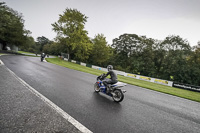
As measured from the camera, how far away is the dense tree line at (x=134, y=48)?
27.7 meters

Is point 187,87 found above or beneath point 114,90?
beneath

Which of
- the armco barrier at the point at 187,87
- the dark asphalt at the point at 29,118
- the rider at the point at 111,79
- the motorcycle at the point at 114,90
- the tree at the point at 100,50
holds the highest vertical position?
the tree at the point at 100,50

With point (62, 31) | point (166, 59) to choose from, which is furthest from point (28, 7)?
point (166, 59)

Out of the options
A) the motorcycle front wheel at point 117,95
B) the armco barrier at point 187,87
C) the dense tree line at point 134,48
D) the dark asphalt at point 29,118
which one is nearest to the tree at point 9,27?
the dense tree line at point 134,48

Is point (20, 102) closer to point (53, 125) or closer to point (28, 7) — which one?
point (53, 125)

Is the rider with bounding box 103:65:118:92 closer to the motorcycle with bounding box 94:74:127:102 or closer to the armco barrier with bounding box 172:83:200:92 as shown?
the motorcycle with bounding box 94:74:127:102

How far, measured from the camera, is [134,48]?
39.8 metres

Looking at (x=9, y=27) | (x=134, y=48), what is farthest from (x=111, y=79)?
(x=9, y=27)

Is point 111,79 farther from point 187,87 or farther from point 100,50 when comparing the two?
point 100,50

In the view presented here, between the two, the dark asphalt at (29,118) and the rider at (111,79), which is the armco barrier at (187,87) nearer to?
the rider at (111,79)

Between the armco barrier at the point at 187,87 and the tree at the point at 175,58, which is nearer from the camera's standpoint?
the armco barrier at the point at 187,87

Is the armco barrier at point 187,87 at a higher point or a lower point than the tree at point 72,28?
lower

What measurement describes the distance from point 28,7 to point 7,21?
17.2 metres

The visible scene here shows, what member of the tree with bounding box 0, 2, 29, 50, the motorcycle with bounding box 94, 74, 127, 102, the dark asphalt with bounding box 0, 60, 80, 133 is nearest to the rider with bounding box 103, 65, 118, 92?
the motorcycle with bounding box 94, 74, 127, 102
